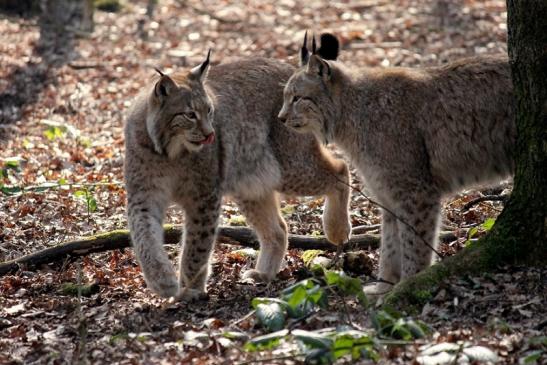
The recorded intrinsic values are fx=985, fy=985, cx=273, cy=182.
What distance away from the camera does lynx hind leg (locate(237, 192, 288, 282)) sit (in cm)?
819

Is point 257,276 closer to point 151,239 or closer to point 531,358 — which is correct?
point 151,239

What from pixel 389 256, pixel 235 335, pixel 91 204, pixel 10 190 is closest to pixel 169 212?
pixel 91 204

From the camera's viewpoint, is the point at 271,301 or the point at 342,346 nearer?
the point at 342,346

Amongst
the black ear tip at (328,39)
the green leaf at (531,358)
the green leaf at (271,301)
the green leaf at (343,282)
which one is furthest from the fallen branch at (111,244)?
the green leaf at (531,358)

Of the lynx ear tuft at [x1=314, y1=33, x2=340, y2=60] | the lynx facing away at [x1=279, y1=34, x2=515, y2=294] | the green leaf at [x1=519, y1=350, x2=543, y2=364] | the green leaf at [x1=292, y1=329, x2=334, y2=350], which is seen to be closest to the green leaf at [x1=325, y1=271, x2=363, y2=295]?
the green leaf at [x1=292, y1=329, x2=334, y2=350]

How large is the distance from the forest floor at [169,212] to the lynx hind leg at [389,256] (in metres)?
0.58

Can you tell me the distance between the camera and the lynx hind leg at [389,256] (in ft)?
23.7

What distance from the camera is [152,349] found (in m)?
5.77

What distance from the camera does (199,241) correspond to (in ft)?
24.8

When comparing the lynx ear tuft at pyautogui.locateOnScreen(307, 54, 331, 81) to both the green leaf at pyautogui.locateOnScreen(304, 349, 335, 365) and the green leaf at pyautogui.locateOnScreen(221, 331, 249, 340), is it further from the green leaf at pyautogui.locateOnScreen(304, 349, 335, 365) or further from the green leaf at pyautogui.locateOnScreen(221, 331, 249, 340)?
the green leaf at pyautogui.locateOnScreen(304, 349, 335, 365)

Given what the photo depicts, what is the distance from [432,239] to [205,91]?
82.4 inches

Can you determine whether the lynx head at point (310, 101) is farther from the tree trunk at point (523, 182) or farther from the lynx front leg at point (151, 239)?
the tree trunk at point (523, 182)

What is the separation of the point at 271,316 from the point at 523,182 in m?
2.04

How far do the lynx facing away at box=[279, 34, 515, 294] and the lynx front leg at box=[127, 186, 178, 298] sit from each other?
48.3 inches
